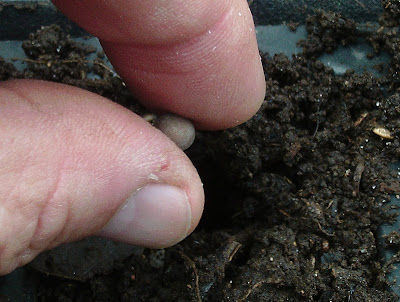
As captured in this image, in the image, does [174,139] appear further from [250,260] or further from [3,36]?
[3,36]

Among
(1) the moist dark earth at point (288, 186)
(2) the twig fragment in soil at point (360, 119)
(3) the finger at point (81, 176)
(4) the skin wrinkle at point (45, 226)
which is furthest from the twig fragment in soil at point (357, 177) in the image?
(4) the skin wrinkle at point (45, 226)

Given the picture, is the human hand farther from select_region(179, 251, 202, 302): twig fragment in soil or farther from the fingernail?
select_region(179, 251, 202, 302): twig fragment in soil

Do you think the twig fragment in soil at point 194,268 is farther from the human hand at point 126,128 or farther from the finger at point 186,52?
the finger at point 186,52

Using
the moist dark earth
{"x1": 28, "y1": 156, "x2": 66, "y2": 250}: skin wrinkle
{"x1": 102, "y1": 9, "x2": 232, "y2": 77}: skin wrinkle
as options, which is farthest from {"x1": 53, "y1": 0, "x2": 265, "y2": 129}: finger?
{"x1": 28, "y1": 156, "x2": 66, "y2": 250}: skin wrinkle

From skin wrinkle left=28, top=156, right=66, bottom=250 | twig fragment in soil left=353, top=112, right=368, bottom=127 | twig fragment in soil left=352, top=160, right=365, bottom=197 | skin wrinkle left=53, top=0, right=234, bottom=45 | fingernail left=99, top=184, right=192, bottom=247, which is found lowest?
twig fragment in soil left=352, top=160, right=365, bottom=197

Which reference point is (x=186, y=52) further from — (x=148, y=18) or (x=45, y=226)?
(x=45, y=226)

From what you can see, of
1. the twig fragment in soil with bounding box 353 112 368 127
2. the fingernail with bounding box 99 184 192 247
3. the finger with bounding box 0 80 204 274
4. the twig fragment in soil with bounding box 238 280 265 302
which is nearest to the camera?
the finger with bounding box 0 80 204 274
